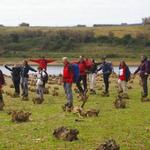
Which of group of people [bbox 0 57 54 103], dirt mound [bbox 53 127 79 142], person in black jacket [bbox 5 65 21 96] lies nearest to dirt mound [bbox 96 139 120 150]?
dirt mound [bbox 53 127 79 142]

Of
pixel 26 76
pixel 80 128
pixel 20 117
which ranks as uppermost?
pixel 26 76

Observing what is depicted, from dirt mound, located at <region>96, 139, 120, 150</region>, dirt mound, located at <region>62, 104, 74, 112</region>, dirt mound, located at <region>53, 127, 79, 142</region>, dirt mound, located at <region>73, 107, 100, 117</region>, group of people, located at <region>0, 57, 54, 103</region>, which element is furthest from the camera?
group of people, located at <region>0, 57, 54, 103</region>

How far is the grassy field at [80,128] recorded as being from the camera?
19.0 meters

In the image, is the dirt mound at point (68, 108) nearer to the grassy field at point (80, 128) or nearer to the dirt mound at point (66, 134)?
the grassy field at point (80, 128)

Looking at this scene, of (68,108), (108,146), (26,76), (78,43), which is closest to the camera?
(108,146)

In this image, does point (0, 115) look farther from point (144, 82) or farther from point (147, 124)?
point (144, 82)

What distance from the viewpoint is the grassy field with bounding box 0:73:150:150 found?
62.5 ft

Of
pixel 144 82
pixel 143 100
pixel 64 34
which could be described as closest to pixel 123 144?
pixel 143 100

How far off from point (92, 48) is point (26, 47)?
13.9 m

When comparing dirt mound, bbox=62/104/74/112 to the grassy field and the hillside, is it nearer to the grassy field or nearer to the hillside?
the grassy field

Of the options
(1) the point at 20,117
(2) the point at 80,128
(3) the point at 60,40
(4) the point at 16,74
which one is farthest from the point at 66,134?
(3) the point at 60,40

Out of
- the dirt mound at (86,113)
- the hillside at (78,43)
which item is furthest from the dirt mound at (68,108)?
the hillside at (78,43)

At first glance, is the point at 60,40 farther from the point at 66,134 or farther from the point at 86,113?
the point at 66,134

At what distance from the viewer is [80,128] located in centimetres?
2203
